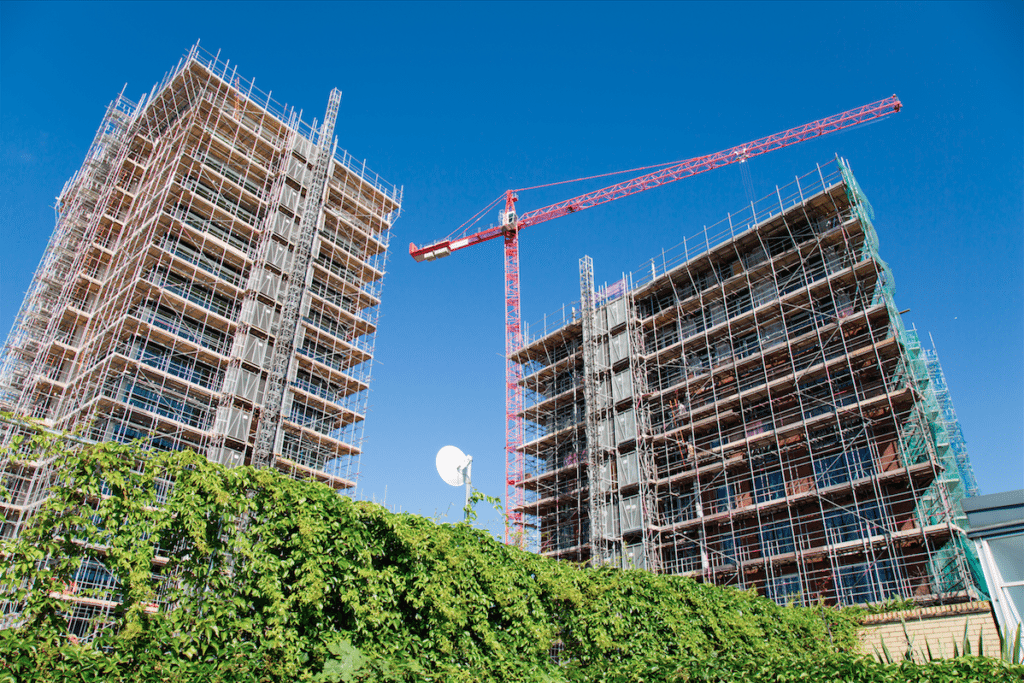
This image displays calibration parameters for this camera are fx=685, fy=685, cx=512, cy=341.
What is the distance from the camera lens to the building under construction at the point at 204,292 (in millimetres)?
32844

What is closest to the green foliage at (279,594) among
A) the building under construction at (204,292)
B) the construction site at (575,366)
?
the construction site at (575,366)

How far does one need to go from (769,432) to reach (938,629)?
12519 mm

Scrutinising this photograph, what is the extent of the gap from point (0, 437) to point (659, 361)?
30.2m

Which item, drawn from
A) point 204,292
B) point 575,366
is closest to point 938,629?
point 575,366

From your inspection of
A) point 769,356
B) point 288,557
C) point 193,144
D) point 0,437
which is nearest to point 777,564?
point 769,356

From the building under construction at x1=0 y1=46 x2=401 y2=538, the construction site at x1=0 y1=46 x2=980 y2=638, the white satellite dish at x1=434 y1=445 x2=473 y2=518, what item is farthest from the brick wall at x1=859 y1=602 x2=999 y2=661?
the building under construction at x1=0 y1=46 x2=401 y2=538

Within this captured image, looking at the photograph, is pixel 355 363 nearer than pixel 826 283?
No

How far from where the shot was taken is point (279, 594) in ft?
27.8

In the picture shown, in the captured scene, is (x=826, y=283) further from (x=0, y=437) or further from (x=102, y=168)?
(x=102, y=168)

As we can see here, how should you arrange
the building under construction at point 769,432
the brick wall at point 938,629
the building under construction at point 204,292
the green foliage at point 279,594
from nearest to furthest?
1. the green foliage at point 279,594
2. the brick wall at point 938,629
3. the building under construction at point 769,432
4. the building under construction at point 204,292

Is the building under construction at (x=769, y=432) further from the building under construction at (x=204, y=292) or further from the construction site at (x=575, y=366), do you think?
the building under construction at (x=204, y=292)

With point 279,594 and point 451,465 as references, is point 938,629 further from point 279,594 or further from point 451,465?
point 279,594

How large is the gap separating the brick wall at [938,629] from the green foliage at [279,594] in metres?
9.36

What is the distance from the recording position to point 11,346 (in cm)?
3825
